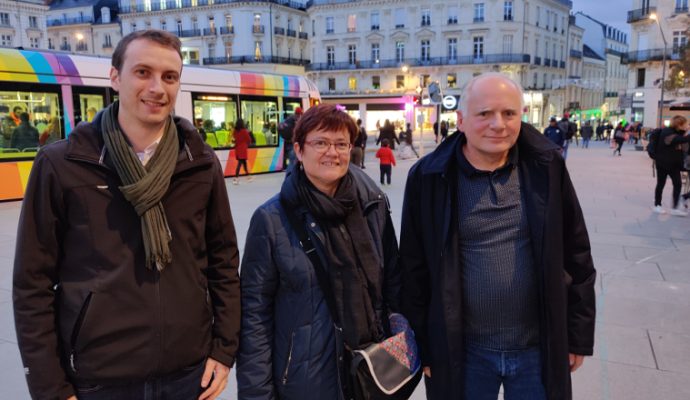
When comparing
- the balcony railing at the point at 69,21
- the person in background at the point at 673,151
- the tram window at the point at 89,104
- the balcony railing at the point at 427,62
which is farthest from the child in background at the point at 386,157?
the balcony railing at the point at 69,21

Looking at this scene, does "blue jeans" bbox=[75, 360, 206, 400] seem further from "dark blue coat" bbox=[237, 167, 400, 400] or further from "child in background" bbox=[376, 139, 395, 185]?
"child in background" bbox=[376, 139, 395, 185]

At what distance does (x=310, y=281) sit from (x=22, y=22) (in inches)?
2881

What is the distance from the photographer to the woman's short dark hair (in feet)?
7.52

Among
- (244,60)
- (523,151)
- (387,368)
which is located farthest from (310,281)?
(244,60)

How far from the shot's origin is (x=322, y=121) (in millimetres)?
2287

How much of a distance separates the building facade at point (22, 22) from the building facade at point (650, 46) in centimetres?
6272

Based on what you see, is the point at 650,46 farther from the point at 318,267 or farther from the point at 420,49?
the point at 318,267

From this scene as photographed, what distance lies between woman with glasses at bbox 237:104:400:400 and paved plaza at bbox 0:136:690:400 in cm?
165

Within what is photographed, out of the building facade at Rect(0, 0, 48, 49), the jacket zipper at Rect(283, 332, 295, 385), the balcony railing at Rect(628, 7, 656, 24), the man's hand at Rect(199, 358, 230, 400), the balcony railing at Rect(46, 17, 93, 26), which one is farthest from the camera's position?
the balcony railing at Rect(46, 17, 93, 26)

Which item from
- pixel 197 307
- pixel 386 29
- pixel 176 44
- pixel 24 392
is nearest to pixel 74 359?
pixel 197 307

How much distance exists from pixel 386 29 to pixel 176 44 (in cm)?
5711

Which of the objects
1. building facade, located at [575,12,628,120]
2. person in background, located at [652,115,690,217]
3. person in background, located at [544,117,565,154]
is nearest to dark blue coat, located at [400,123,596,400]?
person in background, located at [652,115,690,217]

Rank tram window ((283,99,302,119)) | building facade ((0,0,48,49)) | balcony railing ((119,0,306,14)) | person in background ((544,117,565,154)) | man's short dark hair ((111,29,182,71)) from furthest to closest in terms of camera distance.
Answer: building facade ((0,0,48,49)) → balcony railing ((119,0,306,14)) → tram window ((283,99,302,119)) → person in background ((544,117,565,154)) → man's short dark hair ((111,29,182,71))

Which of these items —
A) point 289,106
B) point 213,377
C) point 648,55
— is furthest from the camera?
point 648,55
